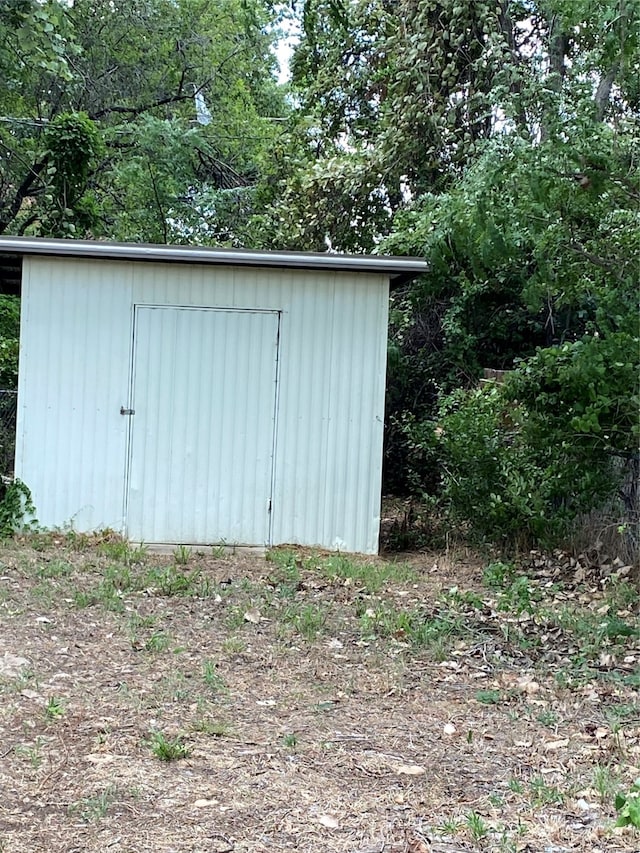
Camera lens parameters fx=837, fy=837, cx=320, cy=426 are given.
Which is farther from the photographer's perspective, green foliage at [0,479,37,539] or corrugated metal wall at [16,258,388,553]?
corrugated metal wall at [16,258,388,553]

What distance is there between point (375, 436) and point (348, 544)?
94cm

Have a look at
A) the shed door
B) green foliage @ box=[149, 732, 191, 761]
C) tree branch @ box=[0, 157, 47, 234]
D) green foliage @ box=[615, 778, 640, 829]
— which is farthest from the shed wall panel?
tree branch @ box=[0, 157, 47, 234]

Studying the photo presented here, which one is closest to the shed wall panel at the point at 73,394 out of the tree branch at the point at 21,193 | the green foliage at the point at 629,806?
the green foliage at the point at 629,806

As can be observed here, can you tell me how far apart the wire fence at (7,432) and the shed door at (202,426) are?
2.81 m

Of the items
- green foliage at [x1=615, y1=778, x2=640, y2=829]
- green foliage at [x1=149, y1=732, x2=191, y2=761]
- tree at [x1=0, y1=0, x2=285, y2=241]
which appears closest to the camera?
green foliage at [x1=615, y1=778, x2=640, y2=829]

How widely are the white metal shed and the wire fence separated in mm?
2455

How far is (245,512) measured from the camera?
702 cm

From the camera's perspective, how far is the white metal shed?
692 centimetres

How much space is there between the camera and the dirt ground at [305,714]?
2.70 meters

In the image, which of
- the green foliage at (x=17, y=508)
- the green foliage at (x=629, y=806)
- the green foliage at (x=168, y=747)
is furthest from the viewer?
the green foliage at (x=17, y=508)

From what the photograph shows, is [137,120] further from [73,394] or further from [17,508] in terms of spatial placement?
[17,508]

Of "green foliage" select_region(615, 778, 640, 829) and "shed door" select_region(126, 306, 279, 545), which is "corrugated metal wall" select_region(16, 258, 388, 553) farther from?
"green foliage" select_region(615, 778, 640, 829)

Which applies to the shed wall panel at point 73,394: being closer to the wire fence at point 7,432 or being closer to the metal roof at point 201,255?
the metal roof at point 201,255

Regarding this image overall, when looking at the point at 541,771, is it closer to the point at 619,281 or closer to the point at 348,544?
the point at 619,281
